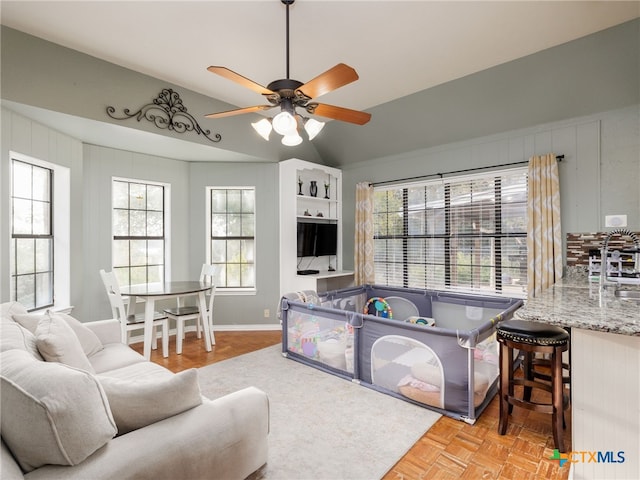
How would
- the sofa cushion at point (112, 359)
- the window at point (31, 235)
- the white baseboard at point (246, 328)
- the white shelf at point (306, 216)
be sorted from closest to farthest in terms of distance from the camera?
1. the sofa cushion at point (112, 359)
2. the window at point (31, 235)
3. the white shelf at point (306, 216)
4. the white baseboard at point (246, 328)

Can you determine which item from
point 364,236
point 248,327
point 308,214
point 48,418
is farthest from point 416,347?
point 248,327

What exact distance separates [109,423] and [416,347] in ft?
6.89

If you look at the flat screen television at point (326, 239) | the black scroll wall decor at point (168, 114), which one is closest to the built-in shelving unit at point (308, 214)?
the flat screen television at point (326, 239)

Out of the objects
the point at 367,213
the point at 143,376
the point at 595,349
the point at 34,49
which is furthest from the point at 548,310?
the point at 34,49

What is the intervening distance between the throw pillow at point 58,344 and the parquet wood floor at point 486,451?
6.09ft

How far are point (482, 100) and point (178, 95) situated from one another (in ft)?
10.9

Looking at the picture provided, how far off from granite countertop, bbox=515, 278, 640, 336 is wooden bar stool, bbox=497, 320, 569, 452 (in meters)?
0.25

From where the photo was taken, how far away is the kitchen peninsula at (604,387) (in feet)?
4.75

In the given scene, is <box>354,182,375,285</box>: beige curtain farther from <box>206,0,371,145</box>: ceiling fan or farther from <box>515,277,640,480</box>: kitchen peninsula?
<box>515,277,640,480</box>: kitchen peninsula

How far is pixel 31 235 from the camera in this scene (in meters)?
3.27

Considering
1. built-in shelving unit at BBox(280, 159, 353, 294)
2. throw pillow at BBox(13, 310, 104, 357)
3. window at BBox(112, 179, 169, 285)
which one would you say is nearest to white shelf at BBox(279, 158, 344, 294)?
built-in shelving unit at BBox(280, 159, 353, 294)

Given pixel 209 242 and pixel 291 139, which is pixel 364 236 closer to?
pixel 209 242

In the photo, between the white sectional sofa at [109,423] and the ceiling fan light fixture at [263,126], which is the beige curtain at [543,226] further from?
the white sectional sofa at [109,423]

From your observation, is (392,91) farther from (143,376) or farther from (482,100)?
(143,376)
